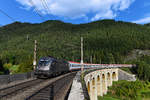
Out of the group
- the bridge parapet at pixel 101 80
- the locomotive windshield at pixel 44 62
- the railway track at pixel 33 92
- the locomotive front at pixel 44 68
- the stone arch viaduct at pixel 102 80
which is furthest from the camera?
the stone arch viaduct at pixel 102 80

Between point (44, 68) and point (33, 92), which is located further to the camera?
point (44, 68)

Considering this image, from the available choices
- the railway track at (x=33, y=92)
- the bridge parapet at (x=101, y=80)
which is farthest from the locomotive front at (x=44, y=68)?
the bridge parapet at (x=101, y=80)

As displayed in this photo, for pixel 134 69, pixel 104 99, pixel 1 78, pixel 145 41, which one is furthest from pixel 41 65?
pixel 145 41

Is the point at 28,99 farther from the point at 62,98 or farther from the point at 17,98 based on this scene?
the point at 62,98

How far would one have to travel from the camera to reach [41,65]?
19031 millimetres

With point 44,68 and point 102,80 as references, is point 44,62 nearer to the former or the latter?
point 44,68

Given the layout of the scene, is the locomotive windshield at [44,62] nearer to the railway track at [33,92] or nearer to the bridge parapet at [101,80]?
the railway track at [33,92]

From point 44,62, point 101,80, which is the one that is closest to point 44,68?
point 44,62

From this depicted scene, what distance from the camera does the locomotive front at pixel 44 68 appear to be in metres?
18.3

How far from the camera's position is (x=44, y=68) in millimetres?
18516

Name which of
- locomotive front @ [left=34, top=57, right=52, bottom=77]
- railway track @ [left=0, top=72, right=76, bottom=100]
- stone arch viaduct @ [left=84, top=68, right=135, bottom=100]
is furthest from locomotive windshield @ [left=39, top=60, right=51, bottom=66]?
stone arch viaduct @ [left=84, top=68, right=135, bottom=100]

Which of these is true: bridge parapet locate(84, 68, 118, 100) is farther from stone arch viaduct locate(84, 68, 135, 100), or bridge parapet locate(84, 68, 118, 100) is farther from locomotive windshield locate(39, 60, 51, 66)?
locomotive windshield locate(39, 60, 51, 66)

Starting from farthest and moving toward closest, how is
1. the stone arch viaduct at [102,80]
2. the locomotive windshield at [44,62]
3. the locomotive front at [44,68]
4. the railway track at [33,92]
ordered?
1. the stone arch viaduct at [102,80]
2. the locomotive windshield at [44,62]
3. the locomotive front at [44,68]
4. the railway track at [33,92]

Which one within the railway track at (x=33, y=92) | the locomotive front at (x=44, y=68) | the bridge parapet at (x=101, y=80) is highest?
the locomotive front at (x=44, y=68)
